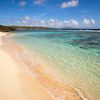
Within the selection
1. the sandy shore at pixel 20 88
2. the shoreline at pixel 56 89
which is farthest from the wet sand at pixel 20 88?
the shoreline at pixel 56 89

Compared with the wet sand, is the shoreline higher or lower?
lower

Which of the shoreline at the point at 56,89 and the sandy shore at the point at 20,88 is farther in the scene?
the shoreline at the point at 56,89

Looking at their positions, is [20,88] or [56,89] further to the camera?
[56,89]

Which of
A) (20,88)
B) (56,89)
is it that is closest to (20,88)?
(20,88)

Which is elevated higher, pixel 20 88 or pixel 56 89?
Result: pixel 20 88

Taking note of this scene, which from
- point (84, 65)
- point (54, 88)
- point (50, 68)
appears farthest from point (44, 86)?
point (84, 65)

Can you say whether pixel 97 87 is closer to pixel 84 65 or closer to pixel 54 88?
pixel 54 88

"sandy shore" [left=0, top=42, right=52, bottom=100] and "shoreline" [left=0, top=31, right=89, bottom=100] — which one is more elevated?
"sandy shore" [left=0, top=42, right=52, bottom=100]

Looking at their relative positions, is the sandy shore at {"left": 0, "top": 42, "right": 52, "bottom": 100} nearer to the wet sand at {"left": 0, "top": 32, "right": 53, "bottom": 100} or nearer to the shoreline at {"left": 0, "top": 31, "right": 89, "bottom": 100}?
the wet sand at {"left": 0, "top": 32, "right": 53, "bottom": 100}

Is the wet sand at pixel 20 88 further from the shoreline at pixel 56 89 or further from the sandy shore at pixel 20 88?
the shoreline at pixel 56 89

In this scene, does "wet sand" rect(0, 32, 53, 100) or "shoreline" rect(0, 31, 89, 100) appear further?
"shoreline" rect(0, 31, 89, 100)

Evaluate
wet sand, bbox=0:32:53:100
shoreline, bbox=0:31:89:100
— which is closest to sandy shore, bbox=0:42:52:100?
wet sand, bbox=0:32:53:100

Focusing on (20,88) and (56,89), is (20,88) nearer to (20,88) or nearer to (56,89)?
(20,88)

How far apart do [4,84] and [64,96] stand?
7.29 ft
